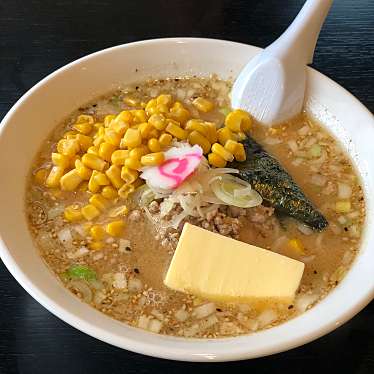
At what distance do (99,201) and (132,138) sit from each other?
0.73 feet

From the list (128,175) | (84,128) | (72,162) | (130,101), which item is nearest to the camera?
(128,175)

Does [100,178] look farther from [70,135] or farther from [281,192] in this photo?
[281,192]

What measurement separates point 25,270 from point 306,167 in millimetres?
968

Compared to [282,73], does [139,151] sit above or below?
below

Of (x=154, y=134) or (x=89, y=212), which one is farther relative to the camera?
(x=154, y=134)

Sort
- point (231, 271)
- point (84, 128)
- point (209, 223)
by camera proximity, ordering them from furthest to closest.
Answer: point (84, 128), point (209, 223), point (231, 271)

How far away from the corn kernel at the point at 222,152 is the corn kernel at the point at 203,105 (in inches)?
11.5

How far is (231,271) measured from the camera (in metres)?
1.61

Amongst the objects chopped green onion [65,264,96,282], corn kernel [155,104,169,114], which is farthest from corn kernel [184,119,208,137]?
chopped green onion [65,264,96,282]

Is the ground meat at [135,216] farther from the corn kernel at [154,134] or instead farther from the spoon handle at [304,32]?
the spoon handle at [304,32]

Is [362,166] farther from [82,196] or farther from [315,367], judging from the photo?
[82,196]

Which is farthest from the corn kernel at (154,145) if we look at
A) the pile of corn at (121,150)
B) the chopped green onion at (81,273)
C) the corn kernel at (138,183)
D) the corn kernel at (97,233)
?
the chopped green onion at (81,273)

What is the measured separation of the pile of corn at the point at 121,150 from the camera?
1.88 m

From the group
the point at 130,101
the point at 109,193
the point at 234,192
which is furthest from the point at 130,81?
the point at 234,192
